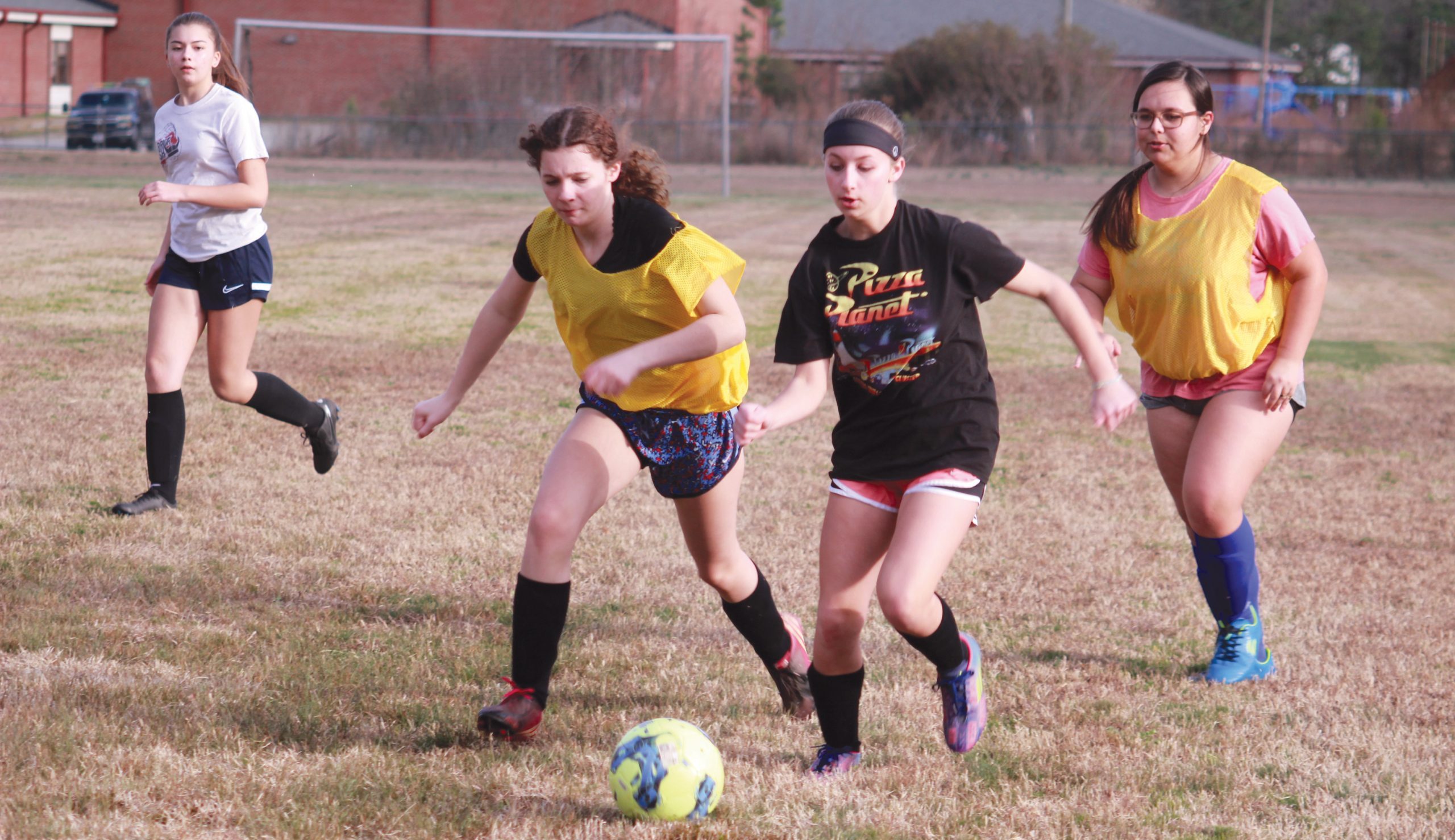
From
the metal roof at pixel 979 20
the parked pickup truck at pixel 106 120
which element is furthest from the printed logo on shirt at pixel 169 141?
the metal roof at pixel 979 20

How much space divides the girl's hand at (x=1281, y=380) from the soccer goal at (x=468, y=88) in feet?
89.8

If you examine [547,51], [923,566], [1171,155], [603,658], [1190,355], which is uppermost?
[547,51]

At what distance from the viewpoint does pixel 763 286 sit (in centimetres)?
1505

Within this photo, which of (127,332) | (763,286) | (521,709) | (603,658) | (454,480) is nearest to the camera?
(521,709)

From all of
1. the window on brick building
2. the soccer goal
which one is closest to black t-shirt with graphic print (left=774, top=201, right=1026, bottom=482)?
the soccer goal

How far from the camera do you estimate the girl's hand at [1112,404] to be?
349cm

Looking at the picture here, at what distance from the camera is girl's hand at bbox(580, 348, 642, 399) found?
3.37 m

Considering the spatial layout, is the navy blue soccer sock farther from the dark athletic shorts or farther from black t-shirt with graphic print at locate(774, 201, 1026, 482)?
black t-shirt with graphic print at locate(774, 201, 1026, 482)

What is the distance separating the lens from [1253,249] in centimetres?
430

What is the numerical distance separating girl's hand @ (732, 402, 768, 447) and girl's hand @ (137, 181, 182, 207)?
10.3 ft

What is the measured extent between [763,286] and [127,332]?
263 inches

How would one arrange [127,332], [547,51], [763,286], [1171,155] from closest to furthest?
[1171,155] < [127,332] < [763,286] < [547,51]

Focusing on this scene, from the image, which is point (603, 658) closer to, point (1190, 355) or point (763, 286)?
point (1190, 355)

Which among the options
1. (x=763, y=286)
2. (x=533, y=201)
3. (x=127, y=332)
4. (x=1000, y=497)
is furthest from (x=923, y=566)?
(x=533, y=201)
